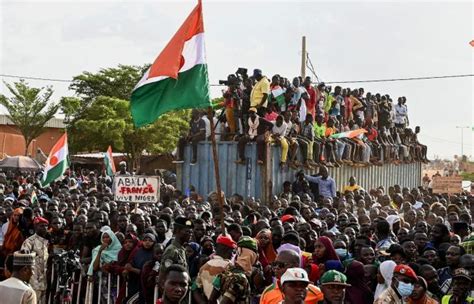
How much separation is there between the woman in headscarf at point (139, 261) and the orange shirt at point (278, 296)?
11.7 feet

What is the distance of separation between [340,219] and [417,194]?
23.4ft

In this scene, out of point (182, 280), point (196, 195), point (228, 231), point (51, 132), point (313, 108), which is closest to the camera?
point (182, 280)

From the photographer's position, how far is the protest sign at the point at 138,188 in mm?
12883

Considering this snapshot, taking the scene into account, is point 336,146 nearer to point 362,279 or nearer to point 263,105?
point 263,105

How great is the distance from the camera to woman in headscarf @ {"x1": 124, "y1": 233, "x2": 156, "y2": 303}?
10.3 metres

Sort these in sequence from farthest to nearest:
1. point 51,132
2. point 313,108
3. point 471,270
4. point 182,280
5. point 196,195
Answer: point 51,132 < point 313,108 < point 196,195 < point 471,270 < point 182,280

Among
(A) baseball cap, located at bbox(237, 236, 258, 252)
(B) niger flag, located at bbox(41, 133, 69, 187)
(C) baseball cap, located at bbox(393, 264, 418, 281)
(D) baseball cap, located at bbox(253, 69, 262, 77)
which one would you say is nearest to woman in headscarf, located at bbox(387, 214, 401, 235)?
(A) baseball cap, located at bbox(237, 236, 258, 252)

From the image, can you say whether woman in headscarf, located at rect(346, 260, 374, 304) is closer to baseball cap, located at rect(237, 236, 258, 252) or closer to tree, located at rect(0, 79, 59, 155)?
baseball cap, located at rect(237, 236, 258, 252)

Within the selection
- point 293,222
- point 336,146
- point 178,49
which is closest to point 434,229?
point 293,222

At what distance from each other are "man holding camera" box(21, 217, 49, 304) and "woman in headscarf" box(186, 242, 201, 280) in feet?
9.19

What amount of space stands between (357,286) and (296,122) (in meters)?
11.2

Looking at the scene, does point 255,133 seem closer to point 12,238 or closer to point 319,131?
point 319,131

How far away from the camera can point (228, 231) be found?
10430 millimetres

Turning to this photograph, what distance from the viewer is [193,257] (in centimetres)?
988
